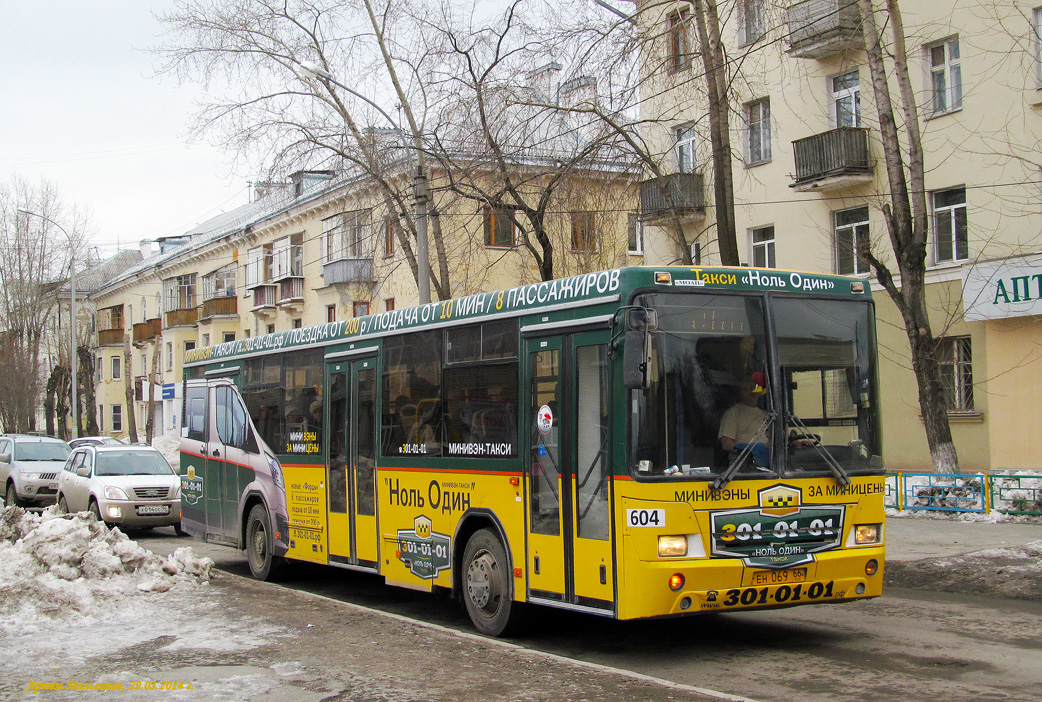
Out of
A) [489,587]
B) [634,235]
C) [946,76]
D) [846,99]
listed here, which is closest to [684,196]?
[634,235]

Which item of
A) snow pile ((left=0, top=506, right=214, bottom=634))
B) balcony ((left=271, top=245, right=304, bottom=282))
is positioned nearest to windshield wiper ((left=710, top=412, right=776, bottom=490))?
snow pile ((left=0, top=506, right=214, bottom=634))

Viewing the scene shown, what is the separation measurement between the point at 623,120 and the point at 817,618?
1135 centimetres

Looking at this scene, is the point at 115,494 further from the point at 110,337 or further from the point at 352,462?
the point at 110,337

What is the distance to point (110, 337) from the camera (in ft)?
230

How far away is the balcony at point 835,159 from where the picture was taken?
78.9ft

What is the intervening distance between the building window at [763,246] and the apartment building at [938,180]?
0.50 m

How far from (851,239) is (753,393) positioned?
59.9ft

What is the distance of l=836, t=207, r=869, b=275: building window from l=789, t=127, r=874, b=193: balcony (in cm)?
75

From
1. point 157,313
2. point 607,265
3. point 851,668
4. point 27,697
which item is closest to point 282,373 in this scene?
point 27,697

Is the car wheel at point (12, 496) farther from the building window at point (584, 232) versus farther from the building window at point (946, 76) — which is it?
the building window at point (946, 76)

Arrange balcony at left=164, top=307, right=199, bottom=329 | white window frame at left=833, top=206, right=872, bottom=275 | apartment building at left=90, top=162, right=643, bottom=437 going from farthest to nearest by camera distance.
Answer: balcony at left=164, top=307, right=199, bottom=329 < white window frame at left=833, top=206, right=872, bottom=275 < apartment building at left=90, top=162, right=643, bottom=437

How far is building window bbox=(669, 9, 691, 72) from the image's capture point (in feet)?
55.0

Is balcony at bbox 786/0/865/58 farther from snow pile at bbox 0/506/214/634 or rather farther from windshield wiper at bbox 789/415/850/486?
snow pile at bbox 0/506/214/634

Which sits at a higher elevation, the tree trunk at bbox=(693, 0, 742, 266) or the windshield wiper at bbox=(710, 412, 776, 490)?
the tree trunk at bbox=(693, 0, 742, 266)
